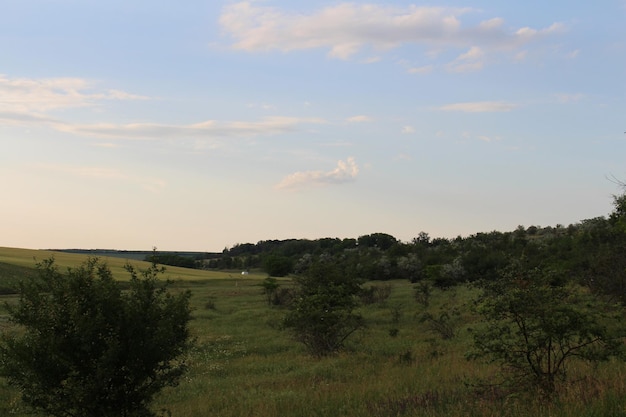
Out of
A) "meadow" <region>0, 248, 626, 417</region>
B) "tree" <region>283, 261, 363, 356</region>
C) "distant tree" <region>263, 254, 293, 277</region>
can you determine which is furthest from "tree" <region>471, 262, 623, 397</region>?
"distant tree" <region>263, 254, 293, 277</region>

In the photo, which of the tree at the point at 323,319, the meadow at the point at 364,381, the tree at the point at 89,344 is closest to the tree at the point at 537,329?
the meadow at the point at 364,381

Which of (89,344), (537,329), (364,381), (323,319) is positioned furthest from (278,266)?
(89,344)

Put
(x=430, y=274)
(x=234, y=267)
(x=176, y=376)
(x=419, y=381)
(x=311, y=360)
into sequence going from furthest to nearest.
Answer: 1. (x=234, y=267)
2. (x=430, y=274)
3. (x=311, y=360)
4. (x=419, y=381)
5. (x=176, y=376)

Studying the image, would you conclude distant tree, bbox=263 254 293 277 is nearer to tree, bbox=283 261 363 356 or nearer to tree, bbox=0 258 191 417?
tree, bbox=283 261 363 356

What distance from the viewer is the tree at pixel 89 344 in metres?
8.49

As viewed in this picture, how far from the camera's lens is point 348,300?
2541cm

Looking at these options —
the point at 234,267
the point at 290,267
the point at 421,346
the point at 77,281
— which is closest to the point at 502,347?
the point at 77,281

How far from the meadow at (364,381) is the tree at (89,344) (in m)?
0.90

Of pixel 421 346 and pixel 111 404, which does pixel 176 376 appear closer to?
pixel 111 404

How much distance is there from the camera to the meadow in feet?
29.9

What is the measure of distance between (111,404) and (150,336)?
127cm

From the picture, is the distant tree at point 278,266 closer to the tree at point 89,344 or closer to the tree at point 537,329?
the tree at point 537,329

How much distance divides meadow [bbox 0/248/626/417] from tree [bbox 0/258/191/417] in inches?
35.5

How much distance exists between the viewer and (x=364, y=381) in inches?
564
